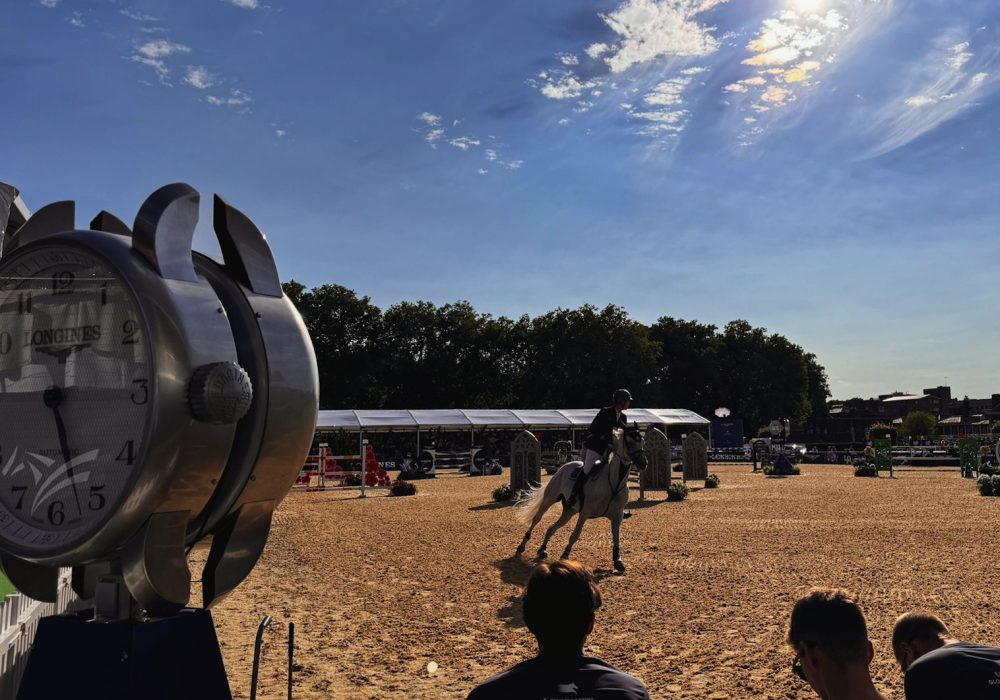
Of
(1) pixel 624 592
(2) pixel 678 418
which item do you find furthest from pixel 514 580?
(2) pixel 678 418

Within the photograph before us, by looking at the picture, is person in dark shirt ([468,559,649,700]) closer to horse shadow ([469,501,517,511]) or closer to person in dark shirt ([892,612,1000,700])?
person in dark shirt ([892,612,1000,700])

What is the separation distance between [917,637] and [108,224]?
3.47 metres

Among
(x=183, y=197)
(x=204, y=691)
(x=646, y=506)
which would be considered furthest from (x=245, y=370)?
(x=646, y=506)

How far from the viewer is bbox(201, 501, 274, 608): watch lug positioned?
267cm

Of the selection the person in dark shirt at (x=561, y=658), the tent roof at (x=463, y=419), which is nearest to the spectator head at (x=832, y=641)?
the person in dark shirt at (x=561, y=658)

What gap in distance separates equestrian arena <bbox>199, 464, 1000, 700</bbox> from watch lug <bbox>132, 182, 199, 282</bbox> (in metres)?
4.10

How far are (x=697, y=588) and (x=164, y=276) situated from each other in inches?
317

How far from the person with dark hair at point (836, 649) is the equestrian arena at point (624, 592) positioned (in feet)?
11.5

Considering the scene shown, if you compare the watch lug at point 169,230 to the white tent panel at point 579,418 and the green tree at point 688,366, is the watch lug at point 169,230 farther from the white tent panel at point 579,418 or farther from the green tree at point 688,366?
the green tree at point 688,366

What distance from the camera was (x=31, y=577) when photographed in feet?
9.00

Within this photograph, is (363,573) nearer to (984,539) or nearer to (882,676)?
(882,676)

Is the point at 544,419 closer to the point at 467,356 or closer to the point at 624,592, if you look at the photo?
the point at 467,356

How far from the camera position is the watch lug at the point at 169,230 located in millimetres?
2447

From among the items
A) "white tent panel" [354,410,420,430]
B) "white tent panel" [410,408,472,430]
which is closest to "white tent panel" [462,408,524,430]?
"white tent panel" [410,408,472,430]
